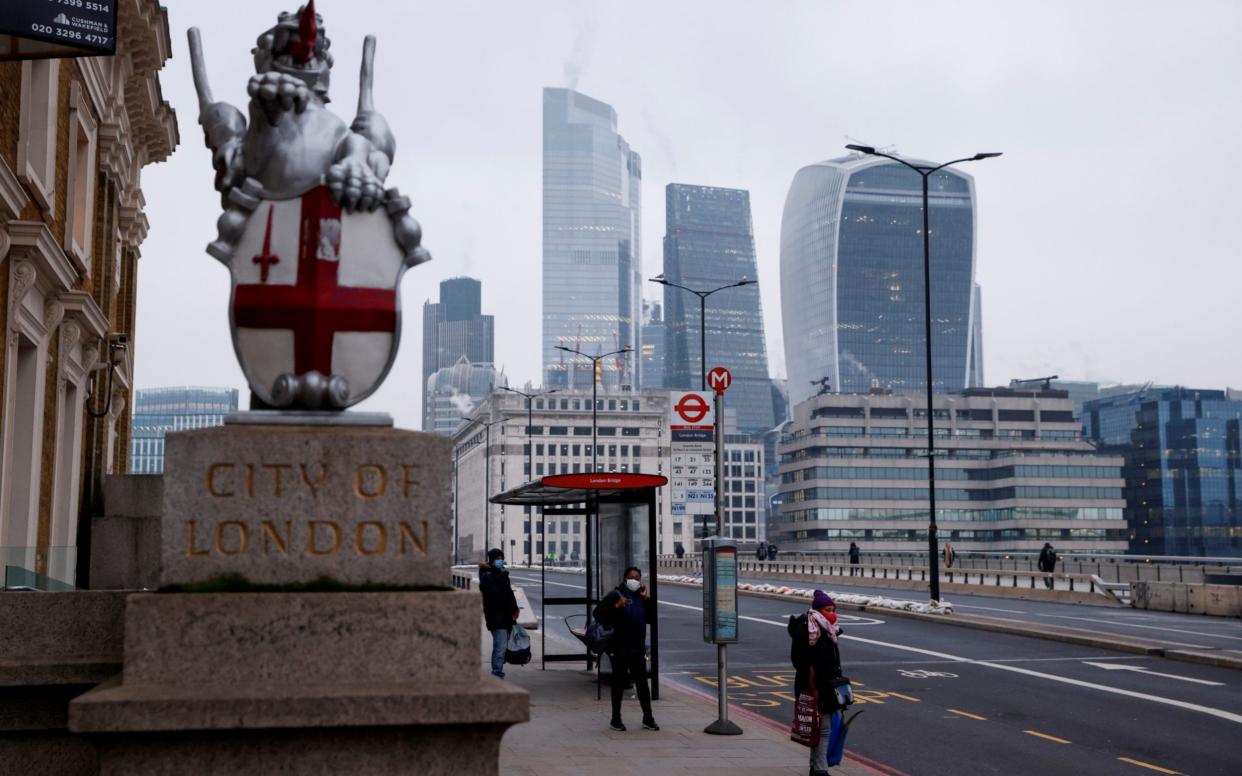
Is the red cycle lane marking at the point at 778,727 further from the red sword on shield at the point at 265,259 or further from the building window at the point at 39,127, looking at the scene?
the building window at the point at 39,127

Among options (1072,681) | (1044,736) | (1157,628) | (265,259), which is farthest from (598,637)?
(1157,628)

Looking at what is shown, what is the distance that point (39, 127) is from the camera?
20641 millimetres

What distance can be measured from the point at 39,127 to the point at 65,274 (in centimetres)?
250

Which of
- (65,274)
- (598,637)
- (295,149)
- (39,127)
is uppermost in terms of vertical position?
(39,127)

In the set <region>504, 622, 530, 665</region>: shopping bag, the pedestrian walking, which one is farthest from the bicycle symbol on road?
the pedestrian walking

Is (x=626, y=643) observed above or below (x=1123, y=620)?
above

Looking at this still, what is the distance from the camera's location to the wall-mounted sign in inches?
476

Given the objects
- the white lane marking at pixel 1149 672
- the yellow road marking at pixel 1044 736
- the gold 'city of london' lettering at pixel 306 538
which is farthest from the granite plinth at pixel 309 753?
the white lane marking at pixel 1149 672

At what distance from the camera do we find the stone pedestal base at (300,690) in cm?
577

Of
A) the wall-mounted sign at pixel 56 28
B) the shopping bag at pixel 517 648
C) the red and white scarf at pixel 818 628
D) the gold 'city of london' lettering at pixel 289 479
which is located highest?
the wall-mounted sign at pixel 56 28

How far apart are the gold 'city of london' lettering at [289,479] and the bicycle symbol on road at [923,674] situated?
58.5ft

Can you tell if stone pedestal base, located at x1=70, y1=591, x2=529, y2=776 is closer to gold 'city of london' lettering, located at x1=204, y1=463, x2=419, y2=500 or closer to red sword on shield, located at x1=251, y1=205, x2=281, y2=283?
gold 'city of london' lettering, located at x1=204, y1=463, x2=419, y2=500

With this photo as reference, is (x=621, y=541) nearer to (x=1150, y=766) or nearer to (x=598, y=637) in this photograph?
(x=598, y=637)

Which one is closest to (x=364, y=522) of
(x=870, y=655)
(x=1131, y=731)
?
(x=1131, y=731)
